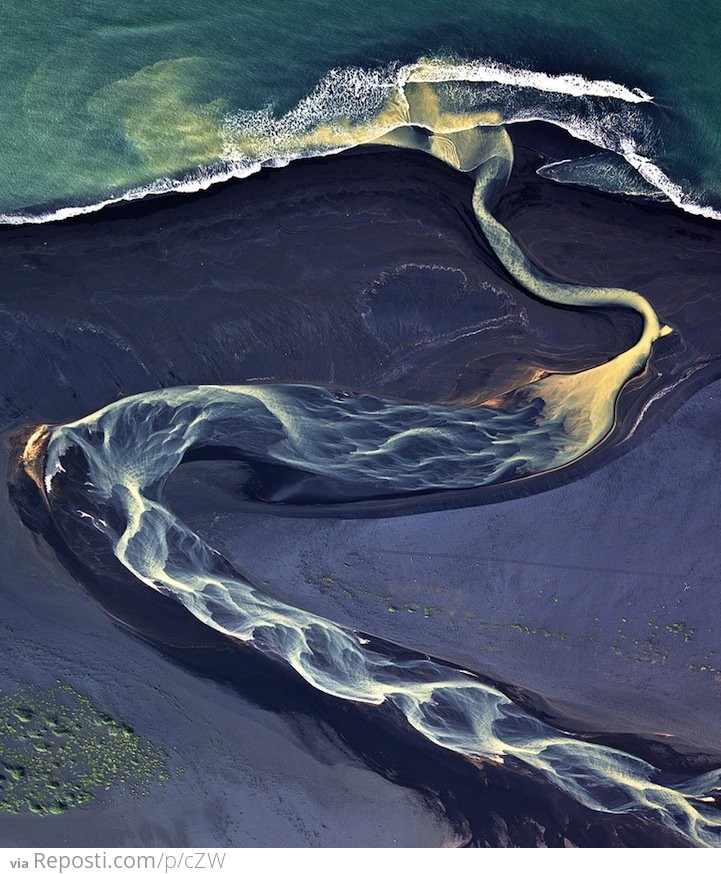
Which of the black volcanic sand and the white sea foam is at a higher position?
the white sea foam

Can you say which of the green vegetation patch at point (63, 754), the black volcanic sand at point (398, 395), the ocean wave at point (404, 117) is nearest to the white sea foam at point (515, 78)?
the ocean wave at point (404, 117)

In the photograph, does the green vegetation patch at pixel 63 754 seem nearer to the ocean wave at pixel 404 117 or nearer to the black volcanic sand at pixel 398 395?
the black volcanic sand at pixel 398 395

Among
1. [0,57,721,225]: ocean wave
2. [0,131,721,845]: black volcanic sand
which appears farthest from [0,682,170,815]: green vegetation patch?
[0,57,721,225]: ocean wave

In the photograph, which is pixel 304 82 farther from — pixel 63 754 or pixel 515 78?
pixel 63 754

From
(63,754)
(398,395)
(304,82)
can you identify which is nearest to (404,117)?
(304,82)

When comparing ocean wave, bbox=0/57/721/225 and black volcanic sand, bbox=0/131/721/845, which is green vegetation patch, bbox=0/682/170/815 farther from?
ocean wave, bbox=0/57/721/225

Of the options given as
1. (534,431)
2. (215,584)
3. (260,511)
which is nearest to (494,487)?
(534,431)
